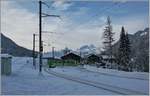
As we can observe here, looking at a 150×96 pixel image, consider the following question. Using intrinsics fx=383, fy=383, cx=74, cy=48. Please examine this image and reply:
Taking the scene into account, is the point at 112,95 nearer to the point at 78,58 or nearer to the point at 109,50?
the point at 109,50

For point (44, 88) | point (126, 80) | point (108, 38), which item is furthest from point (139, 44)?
point (44, 88)

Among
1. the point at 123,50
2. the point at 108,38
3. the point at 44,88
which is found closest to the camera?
the point at 44,88

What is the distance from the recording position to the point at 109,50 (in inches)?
4532

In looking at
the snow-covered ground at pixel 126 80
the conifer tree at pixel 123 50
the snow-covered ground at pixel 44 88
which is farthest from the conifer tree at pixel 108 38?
the snow-covered ground at pixel 44 88

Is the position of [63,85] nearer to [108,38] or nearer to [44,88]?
[44,88]

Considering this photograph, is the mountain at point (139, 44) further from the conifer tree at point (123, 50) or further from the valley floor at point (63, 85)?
the valley floor at point (63, 85)

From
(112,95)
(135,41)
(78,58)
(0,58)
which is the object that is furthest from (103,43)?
(112,95)

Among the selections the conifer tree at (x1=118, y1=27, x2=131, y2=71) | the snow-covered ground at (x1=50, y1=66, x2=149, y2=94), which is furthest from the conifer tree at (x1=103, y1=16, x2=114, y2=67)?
the snow-covered ground at (x1=50, y1=66, x2=149, y2=94)

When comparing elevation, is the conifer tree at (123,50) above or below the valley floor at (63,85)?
above

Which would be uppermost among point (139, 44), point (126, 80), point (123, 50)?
point (139, 44)

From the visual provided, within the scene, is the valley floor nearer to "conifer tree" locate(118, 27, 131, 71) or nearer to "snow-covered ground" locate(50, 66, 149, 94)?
"snow-covered ground" locate(50, 66, 149, 94)

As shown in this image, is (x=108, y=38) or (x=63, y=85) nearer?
(x=63, y=85)

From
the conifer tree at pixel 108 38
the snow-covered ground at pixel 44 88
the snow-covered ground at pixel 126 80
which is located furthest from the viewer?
the conifer tree at pixel 108 38

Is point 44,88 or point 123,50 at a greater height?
point 123,50
